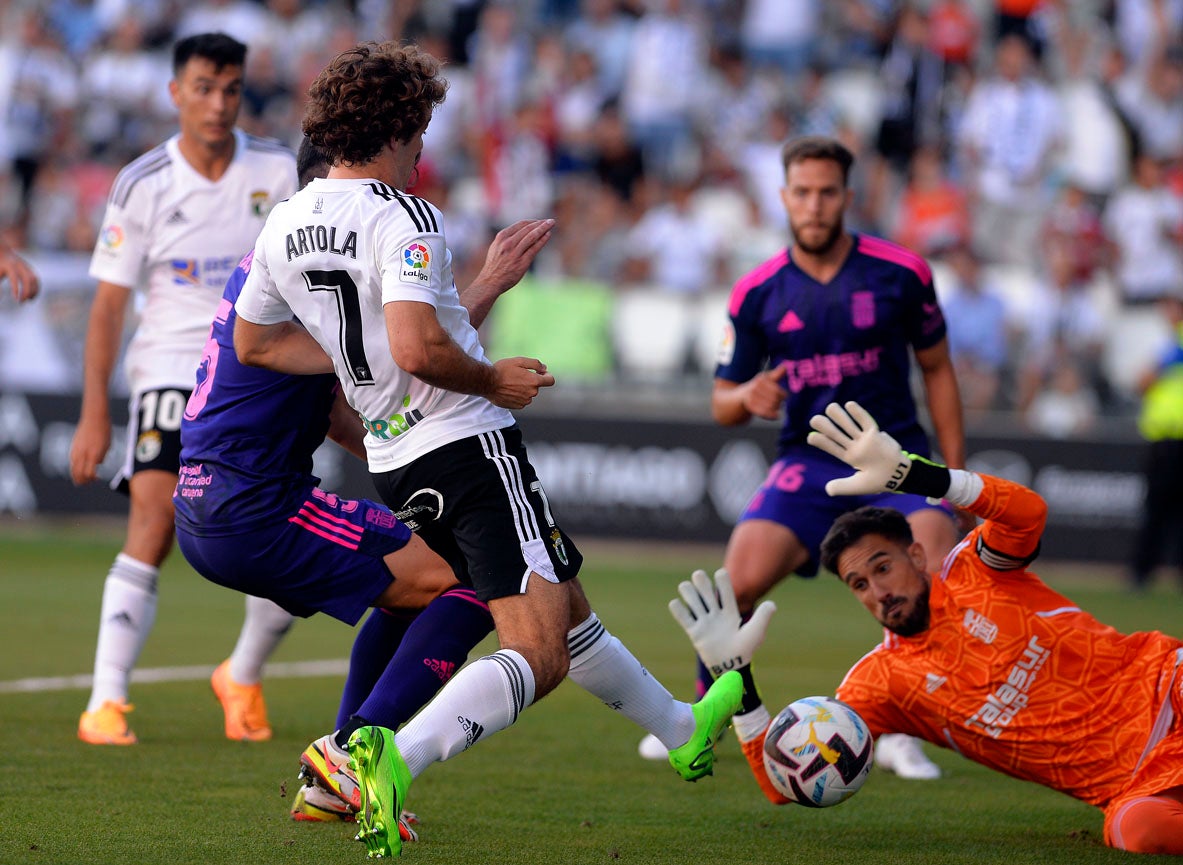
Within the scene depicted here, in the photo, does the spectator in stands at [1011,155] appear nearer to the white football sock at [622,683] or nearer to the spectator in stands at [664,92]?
the spectator in stands at [664,92]

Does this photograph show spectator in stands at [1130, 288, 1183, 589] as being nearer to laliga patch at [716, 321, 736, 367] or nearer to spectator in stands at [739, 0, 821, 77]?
spectator in stands at [739, 0, 821, 77]

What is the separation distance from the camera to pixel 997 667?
527 centimetres

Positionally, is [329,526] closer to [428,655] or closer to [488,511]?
[428,655]

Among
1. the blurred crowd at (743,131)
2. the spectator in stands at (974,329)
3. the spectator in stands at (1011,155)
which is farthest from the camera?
the spectator in stands at (1011,155)

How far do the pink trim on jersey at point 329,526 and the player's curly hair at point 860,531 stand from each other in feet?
4.98

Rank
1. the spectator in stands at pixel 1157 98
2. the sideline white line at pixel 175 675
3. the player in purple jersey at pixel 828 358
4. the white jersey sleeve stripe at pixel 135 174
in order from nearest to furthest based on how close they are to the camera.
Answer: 1. the player in purple jersey at pixel 828 358
2. the white jersey sleeve stripe at pixel 135 174
3. the sideline white line at pixel 175 675
4. the spectator in stands at pixel 1157 98

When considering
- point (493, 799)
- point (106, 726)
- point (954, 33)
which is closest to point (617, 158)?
point (954, 33)

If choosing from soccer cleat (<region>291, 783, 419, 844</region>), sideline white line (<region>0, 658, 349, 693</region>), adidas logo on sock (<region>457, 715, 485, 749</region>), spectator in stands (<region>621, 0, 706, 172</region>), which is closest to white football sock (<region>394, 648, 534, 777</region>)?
adidas logo on sock (<region>457, 715, 485, 749</region>)

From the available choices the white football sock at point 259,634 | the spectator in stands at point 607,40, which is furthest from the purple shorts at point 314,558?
the spectator in stands at point 607,40

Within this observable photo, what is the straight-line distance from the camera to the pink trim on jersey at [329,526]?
5.15m

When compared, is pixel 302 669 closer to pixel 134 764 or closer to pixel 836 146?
pixel 134 764

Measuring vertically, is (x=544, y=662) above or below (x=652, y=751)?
above

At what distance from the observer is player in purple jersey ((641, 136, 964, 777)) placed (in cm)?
690

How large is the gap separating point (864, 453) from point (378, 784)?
68.8 inches
